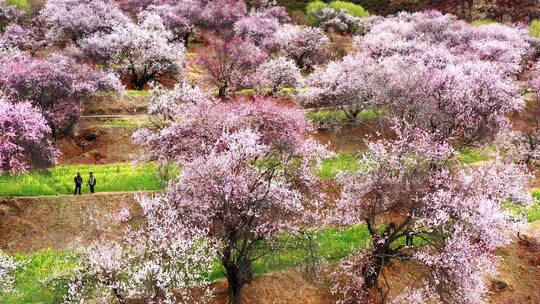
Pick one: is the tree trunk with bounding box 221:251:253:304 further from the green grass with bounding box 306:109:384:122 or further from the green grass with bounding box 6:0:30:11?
the green grass with bounding box 6:0:30:11

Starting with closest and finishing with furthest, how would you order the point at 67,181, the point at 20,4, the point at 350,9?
1. the point at 67,181
2. the point at 20,4
3. the point at 350,9

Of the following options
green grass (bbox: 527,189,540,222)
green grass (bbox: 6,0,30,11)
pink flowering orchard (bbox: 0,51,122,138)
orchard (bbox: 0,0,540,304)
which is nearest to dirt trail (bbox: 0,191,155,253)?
orchard (bbox: 0,0,540,304)

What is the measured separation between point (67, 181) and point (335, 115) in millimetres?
23197

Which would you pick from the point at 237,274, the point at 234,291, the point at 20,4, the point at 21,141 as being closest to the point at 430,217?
the point at 237,274

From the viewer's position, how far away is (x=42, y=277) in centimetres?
2358

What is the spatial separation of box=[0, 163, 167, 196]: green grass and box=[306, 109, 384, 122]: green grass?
16.4 m

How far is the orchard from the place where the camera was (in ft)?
70.6

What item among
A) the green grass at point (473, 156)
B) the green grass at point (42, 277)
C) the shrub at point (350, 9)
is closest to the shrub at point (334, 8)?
the shrub at point (350, 9)

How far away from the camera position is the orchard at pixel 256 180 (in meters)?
21.5

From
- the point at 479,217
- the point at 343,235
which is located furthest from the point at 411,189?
the point at 343,235

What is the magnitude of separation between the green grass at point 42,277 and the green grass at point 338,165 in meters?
16.4

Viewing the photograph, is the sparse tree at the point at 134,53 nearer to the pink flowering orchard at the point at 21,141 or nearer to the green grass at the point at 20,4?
the pink flowering orchard at the point at 21,141

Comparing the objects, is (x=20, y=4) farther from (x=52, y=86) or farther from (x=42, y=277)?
(x=42, y=277)

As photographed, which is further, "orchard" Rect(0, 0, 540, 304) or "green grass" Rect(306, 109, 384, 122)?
"green grass" Rect(306, 109, 384, 122)
